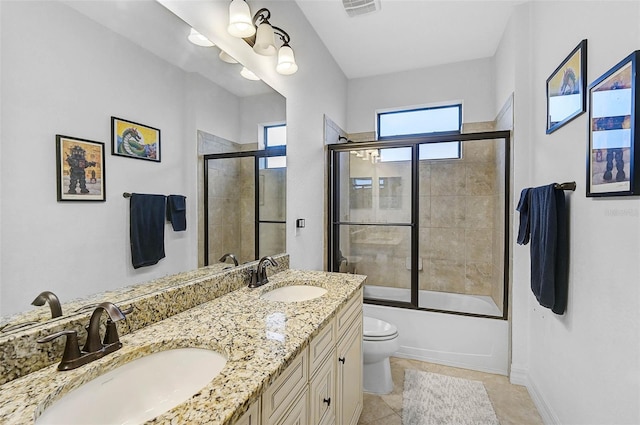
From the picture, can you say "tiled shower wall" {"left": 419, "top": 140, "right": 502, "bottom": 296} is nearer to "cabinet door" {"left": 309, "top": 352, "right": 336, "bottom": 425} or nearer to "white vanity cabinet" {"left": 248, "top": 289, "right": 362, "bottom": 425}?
"white vanity cabinet" {"left": 248, "top": 289, "right": 362, "bottom": 425}

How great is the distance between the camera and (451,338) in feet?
8.46

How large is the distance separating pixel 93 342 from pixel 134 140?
0.67 m

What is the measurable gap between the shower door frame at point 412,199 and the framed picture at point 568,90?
1.98 ft

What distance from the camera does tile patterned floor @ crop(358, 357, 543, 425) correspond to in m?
1.89

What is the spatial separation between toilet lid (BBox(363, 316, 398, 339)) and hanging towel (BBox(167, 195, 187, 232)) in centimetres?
152

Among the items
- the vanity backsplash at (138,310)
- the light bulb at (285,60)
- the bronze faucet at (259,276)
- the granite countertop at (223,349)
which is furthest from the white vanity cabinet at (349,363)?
the light bulb at (285,60)

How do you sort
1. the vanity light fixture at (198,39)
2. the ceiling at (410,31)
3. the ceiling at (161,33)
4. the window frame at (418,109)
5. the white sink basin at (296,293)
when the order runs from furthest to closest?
the window frame at (418,109) → the ceiling at (410,31) → the white sink basin at (296,293) → the vanity light fixture at (198,39) → the ceiling at (161,33)

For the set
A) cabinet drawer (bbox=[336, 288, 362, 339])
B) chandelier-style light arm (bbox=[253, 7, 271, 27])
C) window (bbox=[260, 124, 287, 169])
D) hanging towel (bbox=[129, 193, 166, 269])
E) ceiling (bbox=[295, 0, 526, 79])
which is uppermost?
ceiling (bbox=[295, 0, 526, 79])

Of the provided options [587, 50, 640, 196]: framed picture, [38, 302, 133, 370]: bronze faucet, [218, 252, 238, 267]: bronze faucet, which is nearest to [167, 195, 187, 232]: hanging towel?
[218, 252, 238, 267]: bronze faucet

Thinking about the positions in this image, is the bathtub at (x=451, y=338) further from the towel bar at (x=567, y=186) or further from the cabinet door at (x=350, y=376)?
the towel bar at (x=567, y=186)

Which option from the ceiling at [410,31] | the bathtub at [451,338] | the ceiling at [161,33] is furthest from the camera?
the bathtub at [451,338]

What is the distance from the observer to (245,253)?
5.70 feet

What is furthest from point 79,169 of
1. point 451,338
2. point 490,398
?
point 451,338

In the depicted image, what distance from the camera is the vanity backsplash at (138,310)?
749 mm
